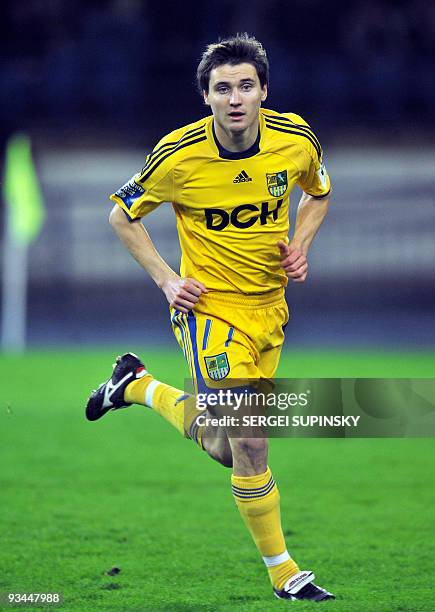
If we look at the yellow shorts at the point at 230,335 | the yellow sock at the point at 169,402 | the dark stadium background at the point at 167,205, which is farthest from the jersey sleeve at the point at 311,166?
the dark stadium background at the point at 167,205

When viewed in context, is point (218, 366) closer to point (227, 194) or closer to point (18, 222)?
point (227, 194)

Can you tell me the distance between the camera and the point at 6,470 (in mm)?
7969

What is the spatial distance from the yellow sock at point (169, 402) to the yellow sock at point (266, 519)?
43 cm

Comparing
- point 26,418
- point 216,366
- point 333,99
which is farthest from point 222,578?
point 333,99

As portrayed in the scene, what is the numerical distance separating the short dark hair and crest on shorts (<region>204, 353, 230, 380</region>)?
1152mm

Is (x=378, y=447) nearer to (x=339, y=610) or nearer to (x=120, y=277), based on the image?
(x=339, y=610)

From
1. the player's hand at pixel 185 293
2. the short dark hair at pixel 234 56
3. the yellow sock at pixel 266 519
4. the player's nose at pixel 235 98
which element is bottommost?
the yellow sock at pixel 266 519

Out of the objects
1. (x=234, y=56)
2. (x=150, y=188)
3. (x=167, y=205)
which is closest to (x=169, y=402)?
(x=150, y=188)

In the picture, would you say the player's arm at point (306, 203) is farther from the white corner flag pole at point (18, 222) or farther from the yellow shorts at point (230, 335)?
the white corner flag pole at point (18, 222)

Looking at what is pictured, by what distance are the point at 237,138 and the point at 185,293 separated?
2.31ft

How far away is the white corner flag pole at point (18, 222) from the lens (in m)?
17.1

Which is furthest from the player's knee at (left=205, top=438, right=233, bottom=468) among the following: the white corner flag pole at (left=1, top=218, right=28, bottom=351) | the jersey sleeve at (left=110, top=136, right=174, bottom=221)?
the white corner flag pole at (left=1, top=218, right=28, bottom=351)

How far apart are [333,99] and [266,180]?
14487mm

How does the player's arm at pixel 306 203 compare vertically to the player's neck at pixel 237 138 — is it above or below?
below
